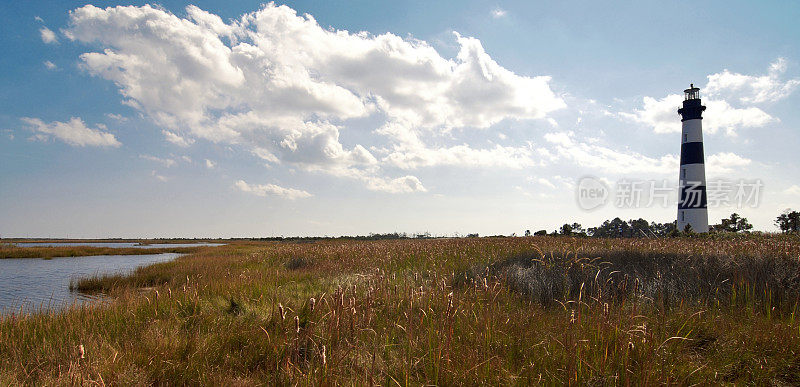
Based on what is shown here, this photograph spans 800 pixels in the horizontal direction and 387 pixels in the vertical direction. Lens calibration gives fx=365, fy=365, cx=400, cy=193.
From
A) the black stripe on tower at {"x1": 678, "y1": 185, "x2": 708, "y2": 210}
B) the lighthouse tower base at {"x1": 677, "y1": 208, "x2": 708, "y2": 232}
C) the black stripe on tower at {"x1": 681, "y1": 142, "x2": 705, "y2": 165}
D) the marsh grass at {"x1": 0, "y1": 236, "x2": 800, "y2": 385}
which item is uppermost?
the black stripe on tower at {"x1": 681, "y1": 142, "x2": 705, "y2": 165}

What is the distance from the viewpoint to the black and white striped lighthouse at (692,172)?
30.6 metres

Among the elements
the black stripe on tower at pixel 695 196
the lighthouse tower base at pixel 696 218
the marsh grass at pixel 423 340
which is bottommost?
the marsh grass at pixel 423 340

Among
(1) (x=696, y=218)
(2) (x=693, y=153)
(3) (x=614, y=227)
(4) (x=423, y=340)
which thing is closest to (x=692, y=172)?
(2) (x=693, y=153)

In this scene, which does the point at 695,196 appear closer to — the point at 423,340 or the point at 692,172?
the point at 692,172

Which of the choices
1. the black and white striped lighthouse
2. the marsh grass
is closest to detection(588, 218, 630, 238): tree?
the black and white striped lighthouse

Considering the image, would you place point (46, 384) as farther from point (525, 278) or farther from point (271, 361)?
point (525, 278)

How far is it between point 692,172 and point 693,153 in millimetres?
1729

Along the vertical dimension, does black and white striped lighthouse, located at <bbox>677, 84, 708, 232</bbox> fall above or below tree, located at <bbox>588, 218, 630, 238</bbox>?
above

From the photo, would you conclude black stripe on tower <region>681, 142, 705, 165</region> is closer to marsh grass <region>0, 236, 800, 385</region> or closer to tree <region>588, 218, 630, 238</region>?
tree <region>588, 218, 630, 238</region>

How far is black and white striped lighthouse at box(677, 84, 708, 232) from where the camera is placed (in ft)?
100

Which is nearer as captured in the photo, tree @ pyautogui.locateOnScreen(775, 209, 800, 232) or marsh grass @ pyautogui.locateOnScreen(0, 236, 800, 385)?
marsh grass @ pyautogui.locateOnScreen(0, 236, 800, 385)

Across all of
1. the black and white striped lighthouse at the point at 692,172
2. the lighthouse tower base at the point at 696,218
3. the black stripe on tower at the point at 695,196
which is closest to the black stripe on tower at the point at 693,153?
the black and white striped lighthouse at the point at 692,172

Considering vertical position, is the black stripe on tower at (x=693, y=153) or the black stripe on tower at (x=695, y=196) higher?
the black stripe on tower at (x=693, y=153)

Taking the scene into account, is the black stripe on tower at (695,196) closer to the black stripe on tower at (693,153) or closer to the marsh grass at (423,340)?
the black stripe on tower at (693,153)
